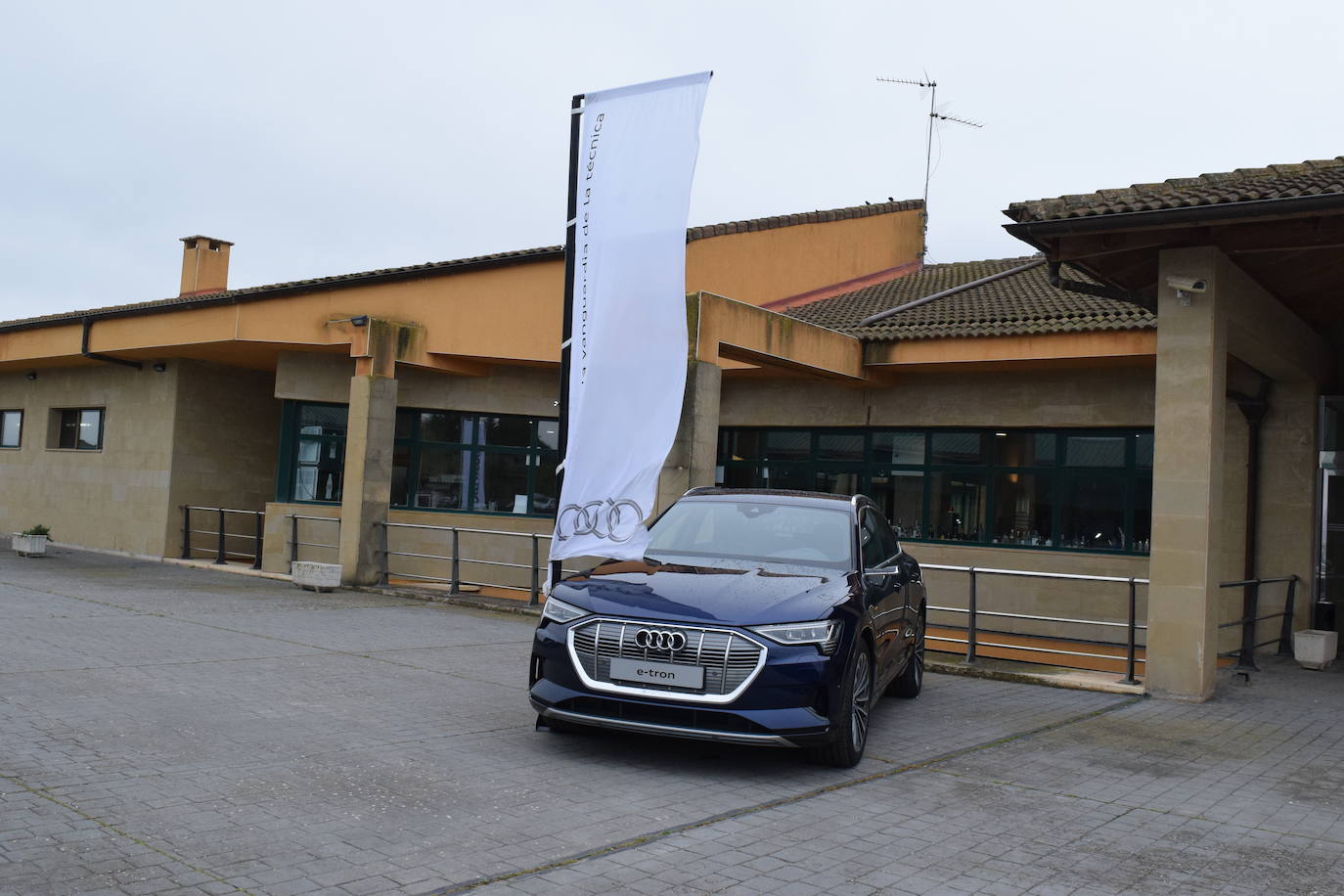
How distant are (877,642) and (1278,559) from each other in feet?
27.6

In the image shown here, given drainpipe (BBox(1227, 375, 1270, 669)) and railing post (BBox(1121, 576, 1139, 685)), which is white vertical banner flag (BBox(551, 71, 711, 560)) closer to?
railing post (BBox(1121, 576, 1139, 685))

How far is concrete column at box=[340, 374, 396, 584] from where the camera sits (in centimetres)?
1625

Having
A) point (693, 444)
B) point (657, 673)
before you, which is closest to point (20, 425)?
point (693, 444)

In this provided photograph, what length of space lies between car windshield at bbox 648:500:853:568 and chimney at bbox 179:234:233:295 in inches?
824

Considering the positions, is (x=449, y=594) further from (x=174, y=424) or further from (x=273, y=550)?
(x=174, y=424)

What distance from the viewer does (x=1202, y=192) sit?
9.34 m

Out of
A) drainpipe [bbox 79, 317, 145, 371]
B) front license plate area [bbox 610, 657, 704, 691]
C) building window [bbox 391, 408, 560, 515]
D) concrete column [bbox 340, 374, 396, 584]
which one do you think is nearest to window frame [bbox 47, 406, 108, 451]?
drainpipe [bbox 79, 317, 145, 371]

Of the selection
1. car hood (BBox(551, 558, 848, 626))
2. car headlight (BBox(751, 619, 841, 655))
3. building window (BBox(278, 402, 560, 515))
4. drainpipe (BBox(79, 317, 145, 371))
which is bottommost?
car headlight (BBox(751, 619, 841, 655))

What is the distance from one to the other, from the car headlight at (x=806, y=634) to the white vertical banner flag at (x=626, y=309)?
150 centimetres

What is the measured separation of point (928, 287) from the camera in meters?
21.1

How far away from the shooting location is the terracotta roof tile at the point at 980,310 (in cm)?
1509

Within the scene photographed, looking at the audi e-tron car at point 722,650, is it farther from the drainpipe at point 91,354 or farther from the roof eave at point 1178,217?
the drainpipe at point 91,354

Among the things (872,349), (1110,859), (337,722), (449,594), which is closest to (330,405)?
(449,594)

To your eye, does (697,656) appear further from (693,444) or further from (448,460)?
(448,460)
